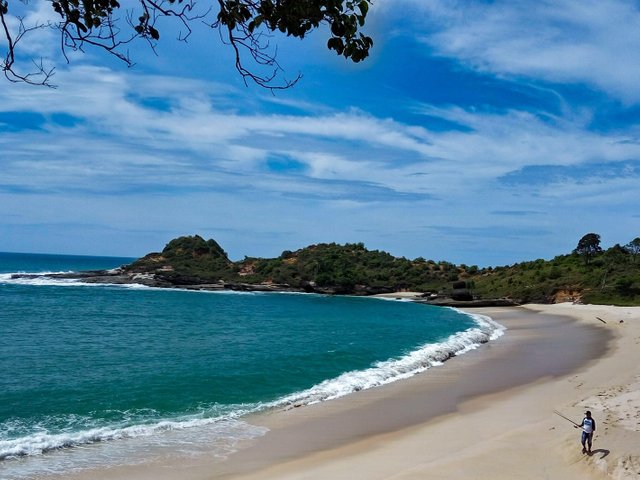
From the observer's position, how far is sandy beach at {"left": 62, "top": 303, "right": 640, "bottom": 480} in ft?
37.8

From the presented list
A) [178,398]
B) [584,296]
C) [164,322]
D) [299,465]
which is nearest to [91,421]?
[178,398]

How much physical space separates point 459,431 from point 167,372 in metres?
12.5

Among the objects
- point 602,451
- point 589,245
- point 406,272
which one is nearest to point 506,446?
point 602,451

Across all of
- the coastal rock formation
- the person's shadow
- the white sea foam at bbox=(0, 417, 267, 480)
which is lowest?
the white sea foam at bbox=(0, 417, 267, 480)

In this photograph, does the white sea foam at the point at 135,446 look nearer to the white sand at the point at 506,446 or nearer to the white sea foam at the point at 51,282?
the white sand at the point at 506,446

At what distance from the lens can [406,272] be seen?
102250 mm

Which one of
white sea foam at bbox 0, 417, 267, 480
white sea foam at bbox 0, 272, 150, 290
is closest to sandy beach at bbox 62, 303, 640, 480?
white sea foam at bbox 0, 417, 267, 480

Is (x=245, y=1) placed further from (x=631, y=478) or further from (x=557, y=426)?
(x=557, y=426)

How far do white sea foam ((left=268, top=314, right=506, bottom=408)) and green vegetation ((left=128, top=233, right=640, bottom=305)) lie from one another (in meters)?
34.6

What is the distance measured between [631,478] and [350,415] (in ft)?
26.9

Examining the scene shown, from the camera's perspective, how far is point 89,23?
5.16 m

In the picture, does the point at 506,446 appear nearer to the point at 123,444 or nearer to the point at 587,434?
the point at 587,434

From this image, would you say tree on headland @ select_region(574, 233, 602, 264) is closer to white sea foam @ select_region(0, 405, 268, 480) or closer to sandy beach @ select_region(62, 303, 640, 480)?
sandy beach @ select_region(62, 303, 640, 480)

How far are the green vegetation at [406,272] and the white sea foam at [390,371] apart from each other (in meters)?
34.6
